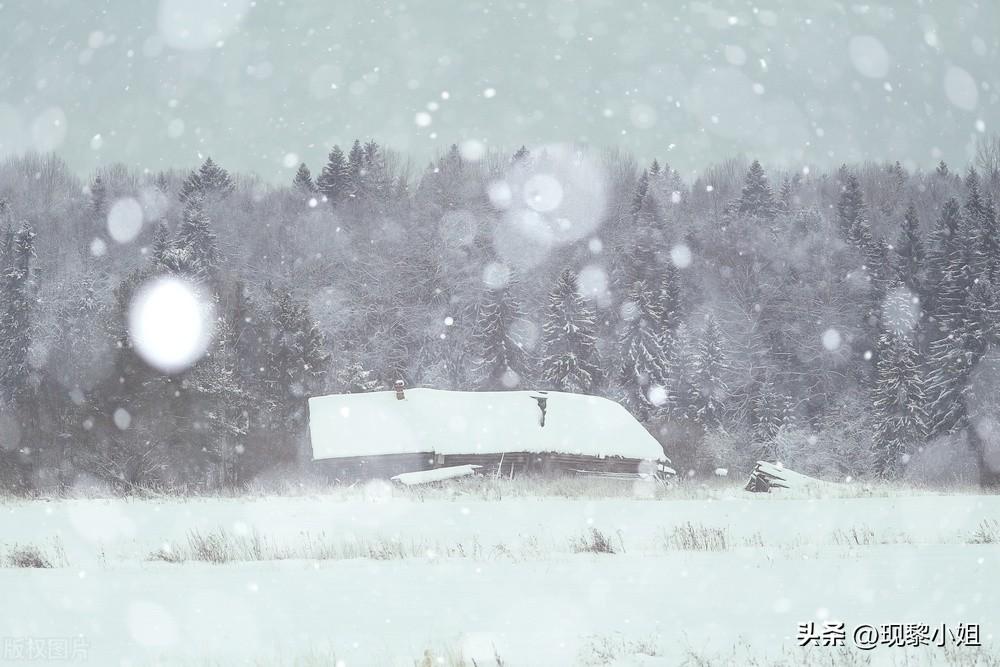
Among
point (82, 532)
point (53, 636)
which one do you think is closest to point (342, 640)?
point (53, 636)

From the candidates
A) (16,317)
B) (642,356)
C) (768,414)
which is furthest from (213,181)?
(768,414)

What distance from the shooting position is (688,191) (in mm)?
83625

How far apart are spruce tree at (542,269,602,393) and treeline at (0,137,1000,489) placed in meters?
0.16

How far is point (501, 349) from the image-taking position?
57.0 metres

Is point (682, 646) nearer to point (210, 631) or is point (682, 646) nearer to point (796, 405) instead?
point (210, 631)

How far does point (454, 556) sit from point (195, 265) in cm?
4557

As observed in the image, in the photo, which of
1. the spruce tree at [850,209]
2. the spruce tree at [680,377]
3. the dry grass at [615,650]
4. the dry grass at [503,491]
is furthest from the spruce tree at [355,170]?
the dry grass at [615,650]

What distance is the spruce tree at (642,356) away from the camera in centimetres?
5500

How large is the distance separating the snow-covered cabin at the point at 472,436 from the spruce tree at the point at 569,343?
12003 millimetres

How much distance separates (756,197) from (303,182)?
41188 mm

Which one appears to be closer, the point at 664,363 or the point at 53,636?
the point at 53,636

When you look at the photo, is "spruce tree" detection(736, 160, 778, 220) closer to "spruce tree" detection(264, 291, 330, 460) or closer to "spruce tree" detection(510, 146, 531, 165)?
"spruce tree" detection(510, 146, 531, 165)

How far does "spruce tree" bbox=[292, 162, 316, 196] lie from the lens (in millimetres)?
80750

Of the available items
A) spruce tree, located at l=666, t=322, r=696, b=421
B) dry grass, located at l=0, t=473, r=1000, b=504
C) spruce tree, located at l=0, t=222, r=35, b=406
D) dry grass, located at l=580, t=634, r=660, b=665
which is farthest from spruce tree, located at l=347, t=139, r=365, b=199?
dry grass, located at l=580, t=634, r=660, b=665
